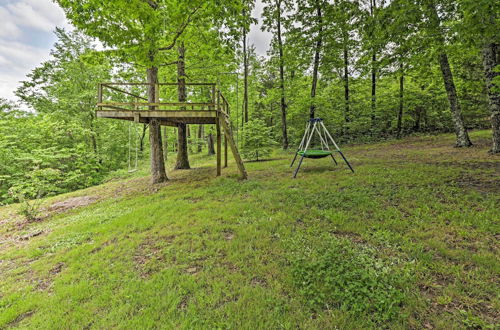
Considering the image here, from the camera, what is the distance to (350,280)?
2680 mm

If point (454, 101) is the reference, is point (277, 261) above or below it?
below

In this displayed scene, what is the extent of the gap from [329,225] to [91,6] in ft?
29.8

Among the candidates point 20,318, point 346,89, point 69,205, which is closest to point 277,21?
point 346,89

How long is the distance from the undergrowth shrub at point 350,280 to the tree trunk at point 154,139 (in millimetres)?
7331

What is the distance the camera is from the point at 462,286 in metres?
2.47

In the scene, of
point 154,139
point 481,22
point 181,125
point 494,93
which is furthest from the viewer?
point 181,125

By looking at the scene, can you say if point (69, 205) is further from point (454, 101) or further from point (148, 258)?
point (454, 101)

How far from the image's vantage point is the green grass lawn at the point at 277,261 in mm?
2328

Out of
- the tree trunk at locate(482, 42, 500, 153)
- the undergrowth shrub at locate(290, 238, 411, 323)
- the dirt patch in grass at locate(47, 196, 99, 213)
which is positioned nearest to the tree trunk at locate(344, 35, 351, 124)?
the tree trunk at locate(482, 42, 500, 153)

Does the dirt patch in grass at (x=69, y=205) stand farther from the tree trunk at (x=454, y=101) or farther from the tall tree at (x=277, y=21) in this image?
the tree trunk at (x=454, y=101)

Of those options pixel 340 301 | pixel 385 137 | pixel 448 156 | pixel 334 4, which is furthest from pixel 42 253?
pixel 385 137

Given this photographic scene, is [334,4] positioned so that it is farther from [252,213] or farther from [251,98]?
[252,213]

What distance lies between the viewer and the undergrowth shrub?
2303 mm

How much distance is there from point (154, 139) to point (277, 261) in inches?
293
